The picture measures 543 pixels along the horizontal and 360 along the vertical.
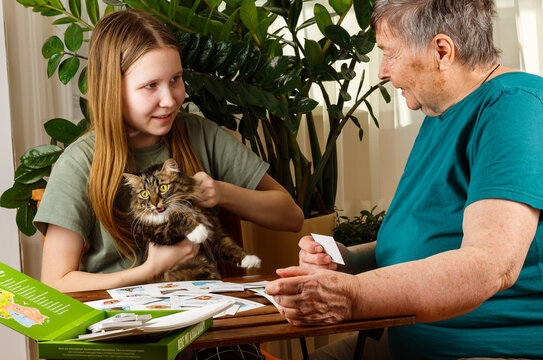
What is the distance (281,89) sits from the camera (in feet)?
6.59

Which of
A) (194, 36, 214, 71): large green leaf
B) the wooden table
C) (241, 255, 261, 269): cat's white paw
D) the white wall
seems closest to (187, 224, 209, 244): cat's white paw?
(241, 255, 261, 269): cat's white paw

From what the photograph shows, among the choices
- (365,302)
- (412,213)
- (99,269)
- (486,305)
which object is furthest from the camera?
(99,269)

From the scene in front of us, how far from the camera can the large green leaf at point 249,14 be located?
78.7 inches

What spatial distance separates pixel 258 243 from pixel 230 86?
626mm

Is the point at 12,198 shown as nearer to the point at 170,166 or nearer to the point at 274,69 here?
the point at 170,166

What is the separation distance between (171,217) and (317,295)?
66cm

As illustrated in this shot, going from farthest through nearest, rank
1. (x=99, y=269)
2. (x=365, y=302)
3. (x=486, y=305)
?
(x=99, y=269), (x=486, y=305), (x=365, y=302)

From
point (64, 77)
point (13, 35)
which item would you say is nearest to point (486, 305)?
point (64, 77)

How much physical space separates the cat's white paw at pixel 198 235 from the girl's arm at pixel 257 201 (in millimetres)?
90

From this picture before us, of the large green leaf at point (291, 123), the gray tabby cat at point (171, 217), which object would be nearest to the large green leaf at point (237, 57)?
the large green leaf at point (291, 123)

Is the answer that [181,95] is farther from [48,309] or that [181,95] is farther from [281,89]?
[48,309]

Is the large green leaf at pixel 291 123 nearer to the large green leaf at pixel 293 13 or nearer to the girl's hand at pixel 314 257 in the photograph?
the large green leaf at pixel 293 13

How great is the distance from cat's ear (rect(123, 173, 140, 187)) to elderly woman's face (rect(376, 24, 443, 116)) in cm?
64

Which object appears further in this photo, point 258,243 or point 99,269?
point 258,243
